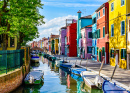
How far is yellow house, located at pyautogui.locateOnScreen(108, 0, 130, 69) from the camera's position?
26781 millimetres

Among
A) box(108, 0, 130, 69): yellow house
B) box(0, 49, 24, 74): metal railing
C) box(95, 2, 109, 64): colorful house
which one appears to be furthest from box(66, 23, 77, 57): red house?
box(0, 49, 24, 74): metal railing

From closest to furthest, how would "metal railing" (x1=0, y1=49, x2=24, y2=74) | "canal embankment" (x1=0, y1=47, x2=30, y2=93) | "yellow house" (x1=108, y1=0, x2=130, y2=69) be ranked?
1. "canal embankment" (x1=0, y1=47, x2=30, y2=93)
2. "metal railing" (x1=0, y1=49, x2=24, y2=74)
3. "yellow house" (x1=108, y1=0, x2=130, y2=69)

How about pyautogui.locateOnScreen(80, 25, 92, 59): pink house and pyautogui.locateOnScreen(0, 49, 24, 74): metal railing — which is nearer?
pyautogui.locateOnScreen(0, 49, 24, 74): metal railing

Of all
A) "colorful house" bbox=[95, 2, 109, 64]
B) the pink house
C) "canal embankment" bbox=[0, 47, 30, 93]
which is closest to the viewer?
"canal embankment" bbox=[0, 47, 30, 93]

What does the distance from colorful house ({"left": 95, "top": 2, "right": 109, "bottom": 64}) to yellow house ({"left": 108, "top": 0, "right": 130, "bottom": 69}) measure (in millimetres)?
2136

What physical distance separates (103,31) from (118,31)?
7287 mm

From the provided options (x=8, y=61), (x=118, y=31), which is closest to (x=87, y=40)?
(x=118, y=31)

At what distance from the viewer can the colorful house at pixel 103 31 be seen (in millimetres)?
34747

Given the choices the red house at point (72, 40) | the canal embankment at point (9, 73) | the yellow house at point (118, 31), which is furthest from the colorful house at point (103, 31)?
the red house at point (72, 40)

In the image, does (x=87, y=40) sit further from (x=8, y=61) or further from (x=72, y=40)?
(x=8, y=61)

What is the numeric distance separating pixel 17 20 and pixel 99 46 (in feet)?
64.6

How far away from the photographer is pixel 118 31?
95.2ft

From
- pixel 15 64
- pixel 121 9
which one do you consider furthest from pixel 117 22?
pixel 15 64

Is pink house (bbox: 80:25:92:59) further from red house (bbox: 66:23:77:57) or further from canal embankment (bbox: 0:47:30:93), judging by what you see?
canal embankment (bbox: 0:47:30:93)
